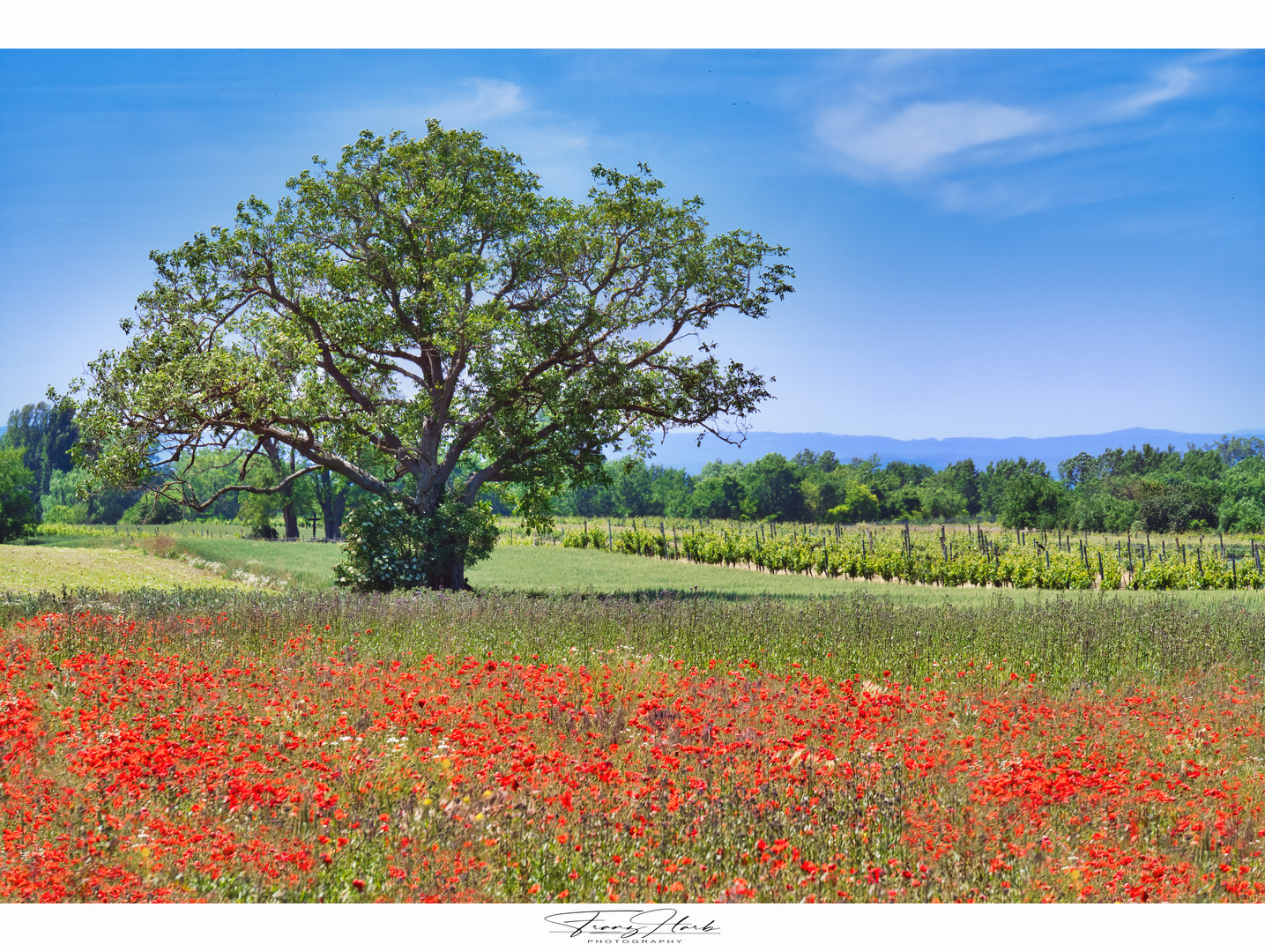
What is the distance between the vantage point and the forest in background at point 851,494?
59500 millimetres

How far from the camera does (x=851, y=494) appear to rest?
84500mm

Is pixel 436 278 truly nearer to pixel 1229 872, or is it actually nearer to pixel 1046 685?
pixel 1046 685

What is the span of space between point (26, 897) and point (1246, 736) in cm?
852

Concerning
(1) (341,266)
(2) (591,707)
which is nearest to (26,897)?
(2) (591,707)

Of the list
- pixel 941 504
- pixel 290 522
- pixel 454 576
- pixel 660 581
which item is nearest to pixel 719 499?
pixel 941 504

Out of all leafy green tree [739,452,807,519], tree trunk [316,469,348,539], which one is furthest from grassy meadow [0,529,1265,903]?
leafy green tree [739,452,807,519]

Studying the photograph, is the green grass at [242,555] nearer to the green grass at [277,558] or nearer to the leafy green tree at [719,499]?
the green grass at [277,558]

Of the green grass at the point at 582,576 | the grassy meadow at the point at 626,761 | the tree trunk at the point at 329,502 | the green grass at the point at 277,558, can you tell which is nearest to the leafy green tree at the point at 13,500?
the green grass at the point at 582,576

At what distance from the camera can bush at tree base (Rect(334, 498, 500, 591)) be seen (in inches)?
731

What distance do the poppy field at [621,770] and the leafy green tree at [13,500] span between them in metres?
52.8

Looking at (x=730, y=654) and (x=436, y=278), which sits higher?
(x=436, y=278)

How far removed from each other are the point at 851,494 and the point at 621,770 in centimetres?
8207

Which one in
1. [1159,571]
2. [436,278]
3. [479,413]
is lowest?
[1159,571]

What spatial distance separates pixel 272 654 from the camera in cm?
887
